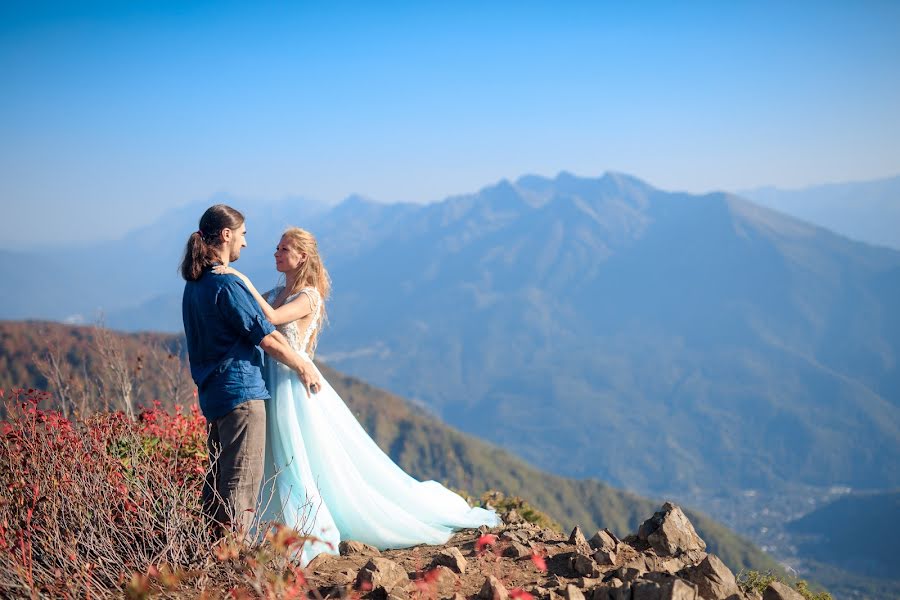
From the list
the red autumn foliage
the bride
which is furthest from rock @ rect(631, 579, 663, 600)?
the bride

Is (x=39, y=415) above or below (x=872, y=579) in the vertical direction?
above

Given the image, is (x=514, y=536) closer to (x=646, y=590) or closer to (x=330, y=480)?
(x=330, y=480)

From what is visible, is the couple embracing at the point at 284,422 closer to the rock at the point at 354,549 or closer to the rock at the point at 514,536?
the rock at the point at 354,549

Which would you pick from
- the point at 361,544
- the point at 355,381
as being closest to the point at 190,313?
the point at 361,544

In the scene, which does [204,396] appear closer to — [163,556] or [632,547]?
[163,556]

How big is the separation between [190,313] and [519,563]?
3157 mm

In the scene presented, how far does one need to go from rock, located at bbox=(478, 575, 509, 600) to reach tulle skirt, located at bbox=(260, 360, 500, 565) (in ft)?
4.36

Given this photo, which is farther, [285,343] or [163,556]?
[285,343]

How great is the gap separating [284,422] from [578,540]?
8.80 feet

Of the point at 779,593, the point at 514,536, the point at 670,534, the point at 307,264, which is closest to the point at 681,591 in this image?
the point at 779,593

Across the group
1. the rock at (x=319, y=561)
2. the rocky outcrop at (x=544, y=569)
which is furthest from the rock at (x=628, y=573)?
the rock at (x=319, y=561)

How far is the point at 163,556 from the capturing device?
13.6ft

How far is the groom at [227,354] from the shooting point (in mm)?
4531

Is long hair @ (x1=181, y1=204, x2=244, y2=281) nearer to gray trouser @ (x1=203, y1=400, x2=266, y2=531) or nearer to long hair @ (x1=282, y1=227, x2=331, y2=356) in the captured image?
long hair @ (x1=282, y1=227, x2=331, y2=356)
